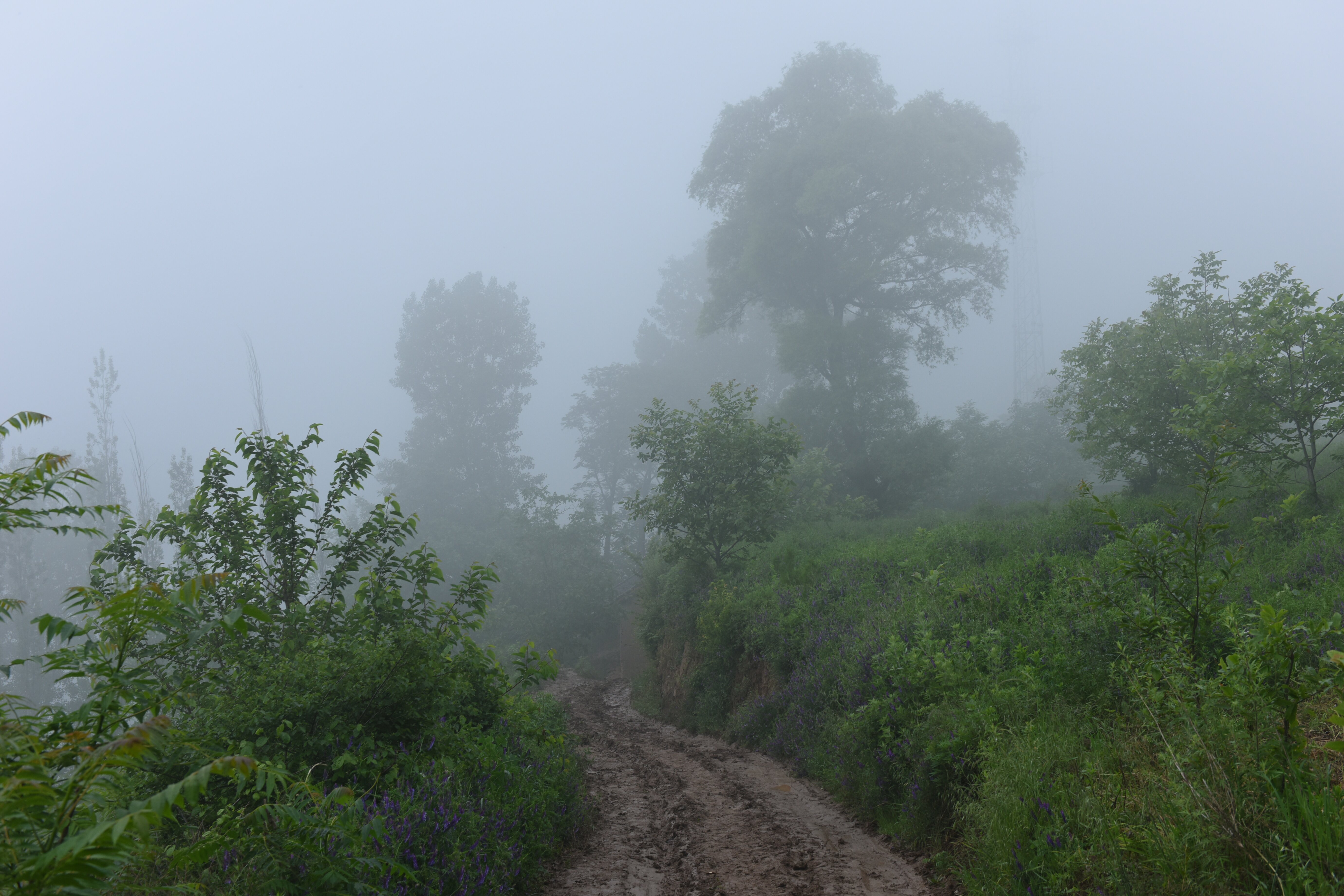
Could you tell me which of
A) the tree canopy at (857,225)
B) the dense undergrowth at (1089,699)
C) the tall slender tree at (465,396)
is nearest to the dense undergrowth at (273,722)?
the dense undergrowth at (1089,699)

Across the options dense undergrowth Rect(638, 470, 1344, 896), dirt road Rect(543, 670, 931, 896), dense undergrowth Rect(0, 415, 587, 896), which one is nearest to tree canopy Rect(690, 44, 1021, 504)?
dense undergrowth Rect(638, 470, 1344, 896)

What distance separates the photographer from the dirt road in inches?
225

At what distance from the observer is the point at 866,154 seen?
30172mm

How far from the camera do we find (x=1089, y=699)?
598 cm

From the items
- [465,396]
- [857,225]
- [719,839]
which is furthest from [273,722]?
[465,396]

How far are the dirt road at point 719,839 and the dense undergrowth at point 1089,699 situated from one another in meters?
0.48

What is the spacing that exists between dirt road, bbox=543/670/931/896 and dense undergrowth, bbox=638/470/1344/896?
18.8 inches

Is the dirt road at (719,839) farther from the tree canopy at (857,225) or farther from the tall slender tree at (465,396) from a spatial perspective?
the tall slender tree at (465,396)

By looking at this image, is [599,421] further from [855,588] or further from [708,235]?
[855,588]

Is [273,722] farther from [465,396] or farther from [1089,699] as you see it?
[465,396]

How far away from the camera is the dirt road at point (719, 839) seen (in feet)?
18.8

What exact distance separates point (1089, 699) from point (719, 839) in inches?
149

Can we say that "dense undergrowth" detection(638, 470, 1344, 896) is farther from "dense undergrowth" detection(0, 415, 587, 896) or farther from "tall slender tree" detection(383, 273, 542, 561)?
"tall slender tree" detection(383, 273, 542, 561)

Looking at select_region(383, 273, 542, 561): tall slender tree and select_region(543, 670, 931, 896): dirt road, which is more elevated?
select_region(383, 273, 542, 561): tall slender tree
